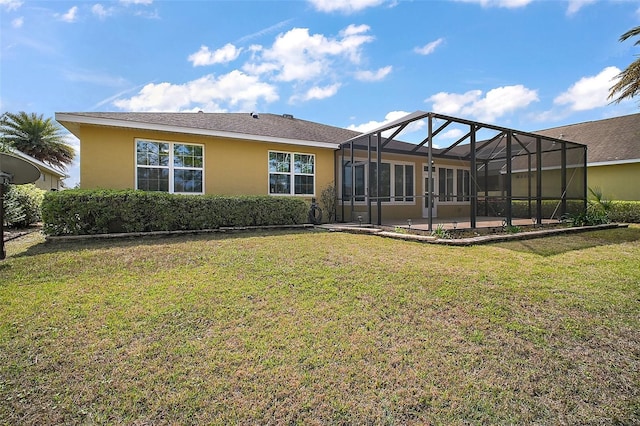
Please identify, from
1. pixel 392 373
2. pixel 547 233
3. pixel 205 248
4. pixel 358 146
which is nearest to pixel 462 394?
pixel 392 373

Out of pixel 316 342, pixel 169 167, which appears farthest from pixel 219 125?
pixel 316 342

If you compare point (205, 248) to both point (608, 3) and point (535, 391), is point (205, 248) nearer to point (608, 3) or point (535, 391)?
point (535, 391)

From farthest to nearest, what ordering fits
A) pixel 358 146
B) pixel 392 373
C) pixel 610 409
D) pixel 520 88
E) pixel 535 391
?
pixel 520 88 → pixel 358 146 → pixel 392 373 → pixel 535 391 → pixel 610 409

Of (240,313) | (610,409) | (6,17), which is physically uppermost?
(6,17)

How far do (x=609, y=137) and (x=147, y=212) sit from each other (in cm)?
2149

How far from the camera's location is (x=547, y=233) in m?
8.77

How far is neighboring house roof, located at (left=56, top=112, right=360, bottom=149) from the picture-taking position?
820 centimetres

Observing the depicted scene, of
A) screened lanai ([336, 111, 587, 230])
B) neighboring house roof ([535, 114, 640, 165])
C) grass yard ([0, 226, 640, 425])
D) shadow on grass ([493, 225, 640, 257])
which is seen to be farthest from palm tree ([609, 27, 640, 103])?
grass yard ([0, 226, 640, 425])

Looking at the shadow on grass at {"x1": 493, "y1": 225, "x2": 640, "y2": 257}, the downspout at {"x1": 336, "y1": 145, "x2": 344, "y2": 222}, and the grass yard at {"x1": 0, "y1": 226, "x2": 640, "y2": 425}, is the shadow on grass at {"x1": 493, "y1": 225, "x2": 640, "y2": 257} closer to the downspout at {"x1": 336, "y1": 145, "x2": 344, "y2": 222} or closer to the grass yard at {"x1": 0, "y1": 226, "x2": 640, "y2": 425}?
the grass yard at {"x1": 0, "y1": 226, "x2": 640, "y2": 425}

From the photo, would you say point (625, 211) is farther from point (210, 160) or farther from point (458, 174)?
point (210, 160)

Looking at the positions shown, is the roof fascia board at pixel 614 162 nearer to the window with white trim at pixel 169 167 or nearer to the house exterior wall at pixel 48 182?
the window with white trim at pixel 169 167

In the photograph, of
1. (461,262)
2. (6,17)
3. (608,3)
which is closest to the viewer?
(461,262)

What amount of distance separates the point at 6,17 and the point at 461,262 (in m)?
11.4

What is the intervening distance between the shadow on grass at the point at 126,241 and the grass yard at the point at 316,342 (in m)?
0.83
